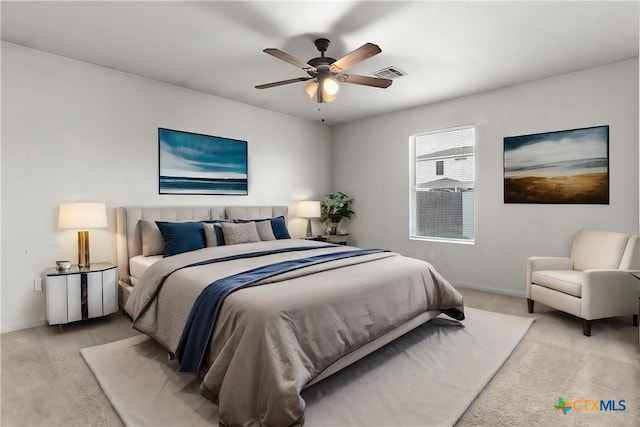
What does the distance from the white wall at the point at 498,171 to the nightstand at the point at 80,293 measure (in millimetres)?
3814

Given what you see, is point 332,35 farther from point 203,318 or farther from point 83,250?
point 83,250

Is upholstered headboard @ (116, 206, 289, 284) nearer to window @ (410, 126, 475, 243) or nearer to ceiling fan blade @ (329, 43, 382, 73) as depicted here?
ceiling fan blade @ (329, 43, 382, 73)

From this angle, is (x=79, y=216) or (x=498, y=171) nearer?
(x=79, y=216)

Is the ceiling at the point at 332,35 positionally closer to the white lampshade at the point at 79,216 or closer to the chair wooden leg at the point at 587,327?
the white lampshade at the point at 79,216

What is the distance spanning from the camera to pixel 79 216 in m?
3.22

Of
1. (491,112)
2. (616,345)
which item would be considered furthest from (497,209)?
(616,345)

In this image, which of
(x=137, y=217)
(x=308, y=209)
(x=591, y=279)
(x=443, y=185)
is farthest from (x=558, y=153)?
(x=137, y=217)

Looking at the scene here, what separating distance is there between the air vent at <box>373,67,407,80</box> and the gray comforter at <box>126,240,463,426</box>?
6.78ft

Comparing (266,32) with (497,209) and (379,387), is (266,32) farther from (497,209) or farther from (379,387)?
(497,209)

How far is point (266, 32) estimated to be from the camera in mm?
2957

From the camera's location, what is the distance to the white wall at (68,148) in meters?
3.18

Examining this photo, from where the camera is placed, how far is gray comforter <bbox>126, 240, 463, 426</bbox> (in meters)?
1.77

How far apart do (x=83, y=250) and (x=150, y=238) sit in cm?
60

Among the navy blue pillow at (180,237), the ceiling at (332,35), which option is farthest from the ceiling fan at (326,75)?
the navy blue pillow at (180,237)
